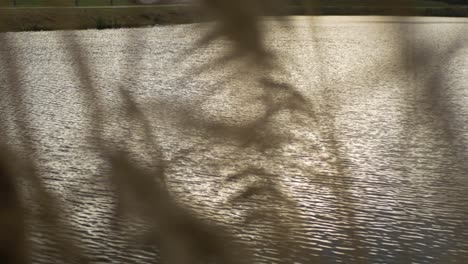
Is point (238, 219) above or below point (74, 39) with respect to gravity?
below

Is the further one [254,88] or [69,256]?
[69,256]

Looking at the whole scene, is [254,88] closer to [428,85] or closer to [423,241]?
[428,85]

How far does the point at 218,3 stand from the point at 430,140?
0.33 metres

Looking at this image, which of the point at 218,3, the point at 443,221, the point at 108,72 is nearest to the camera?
the point at 218,3

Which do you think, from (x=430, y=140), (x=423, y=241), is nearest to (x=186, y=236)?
(x=430, y=140)

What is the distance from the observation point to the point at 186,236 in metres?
0.99

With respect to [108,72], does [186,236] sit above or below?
below

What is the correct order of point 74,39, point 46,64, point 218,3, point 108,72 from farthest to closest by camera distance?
point 46,64
point 108,72
point 74,39
point 218,3

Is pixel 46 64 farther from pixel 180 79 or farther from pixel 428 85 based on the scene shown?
pixel 428 85

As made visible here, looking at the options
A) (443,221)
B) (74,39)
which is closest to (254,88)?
(74,39)

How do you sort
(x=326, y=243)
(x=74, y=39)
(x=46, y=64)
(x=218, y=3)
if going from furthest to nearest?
(x=46, y=64) < (x=326, y=243) < (x=74, y=39) < (x=218, y=3)

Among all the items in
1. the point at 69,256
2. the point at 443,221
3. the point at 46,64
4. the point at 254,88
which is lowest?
the point at 69,256

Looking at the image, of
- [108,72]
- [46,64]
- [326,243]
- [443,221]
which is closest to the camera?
[108,72]

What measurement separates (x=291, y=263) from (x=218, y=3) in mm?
431
